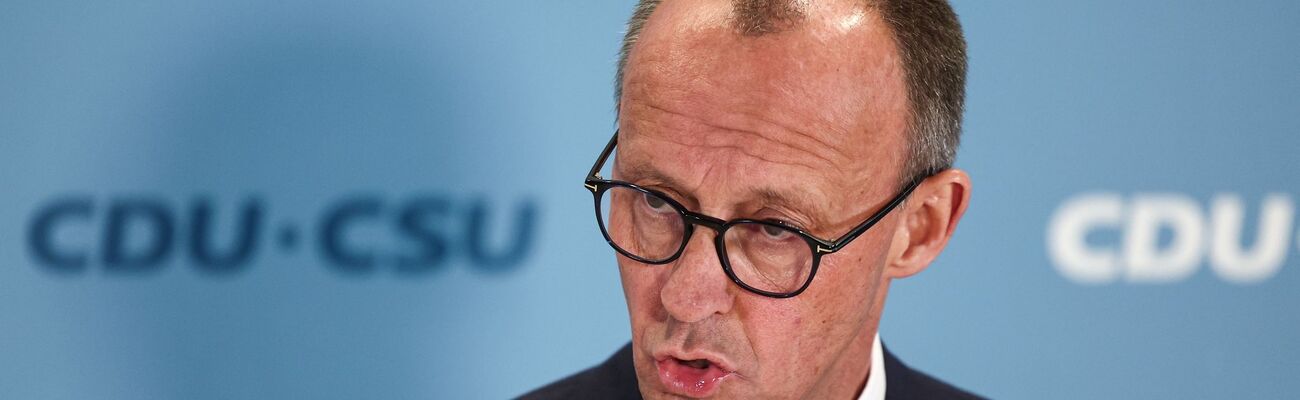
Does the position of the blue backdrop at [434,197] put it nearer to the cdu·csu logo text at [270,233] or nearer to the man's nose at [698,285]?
the cdu·csu logo text at [270,233]

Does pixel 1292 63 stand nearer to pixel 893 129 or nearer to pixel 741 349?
pixel 893 129

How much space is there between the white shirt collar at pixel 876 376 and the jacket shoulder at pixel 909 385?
0.01 meters

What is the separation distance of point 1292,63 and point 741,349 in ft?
4.63

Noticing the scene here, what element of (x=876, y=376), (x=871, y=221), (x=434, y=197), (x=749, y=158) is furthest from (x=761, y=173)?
(x=434, y=197)

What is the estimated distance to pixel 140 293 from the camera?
165 centimetres

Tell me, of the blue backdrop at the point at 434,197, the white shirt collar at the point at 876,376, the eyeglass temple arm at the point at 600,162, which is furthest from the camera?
the blue backdrop at the point at 434,197

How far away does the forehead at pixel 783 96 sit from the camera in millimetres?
1127

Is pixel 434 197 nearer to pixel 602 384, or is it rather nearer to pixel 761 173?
pixel 602 384

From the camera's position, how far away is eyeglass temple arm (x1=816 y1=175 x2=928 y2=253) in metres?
1.15

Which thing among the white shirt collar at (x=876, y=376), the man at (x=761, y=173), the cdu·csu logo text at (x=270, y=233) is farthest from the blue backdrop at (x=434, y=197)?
the man at (x=761, y=173)

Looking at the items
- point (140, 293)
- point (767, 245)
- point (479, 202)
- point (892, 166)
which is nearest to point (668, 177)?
point (767, 245)

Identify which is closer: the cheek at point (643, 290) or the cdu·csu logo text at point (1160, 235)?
the cheek at point (643, 290)

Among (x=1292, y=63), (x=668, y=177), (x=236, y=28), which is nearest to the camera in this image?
(x=668, y=177)

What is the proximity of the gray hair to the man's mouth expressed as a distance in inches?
10.3
